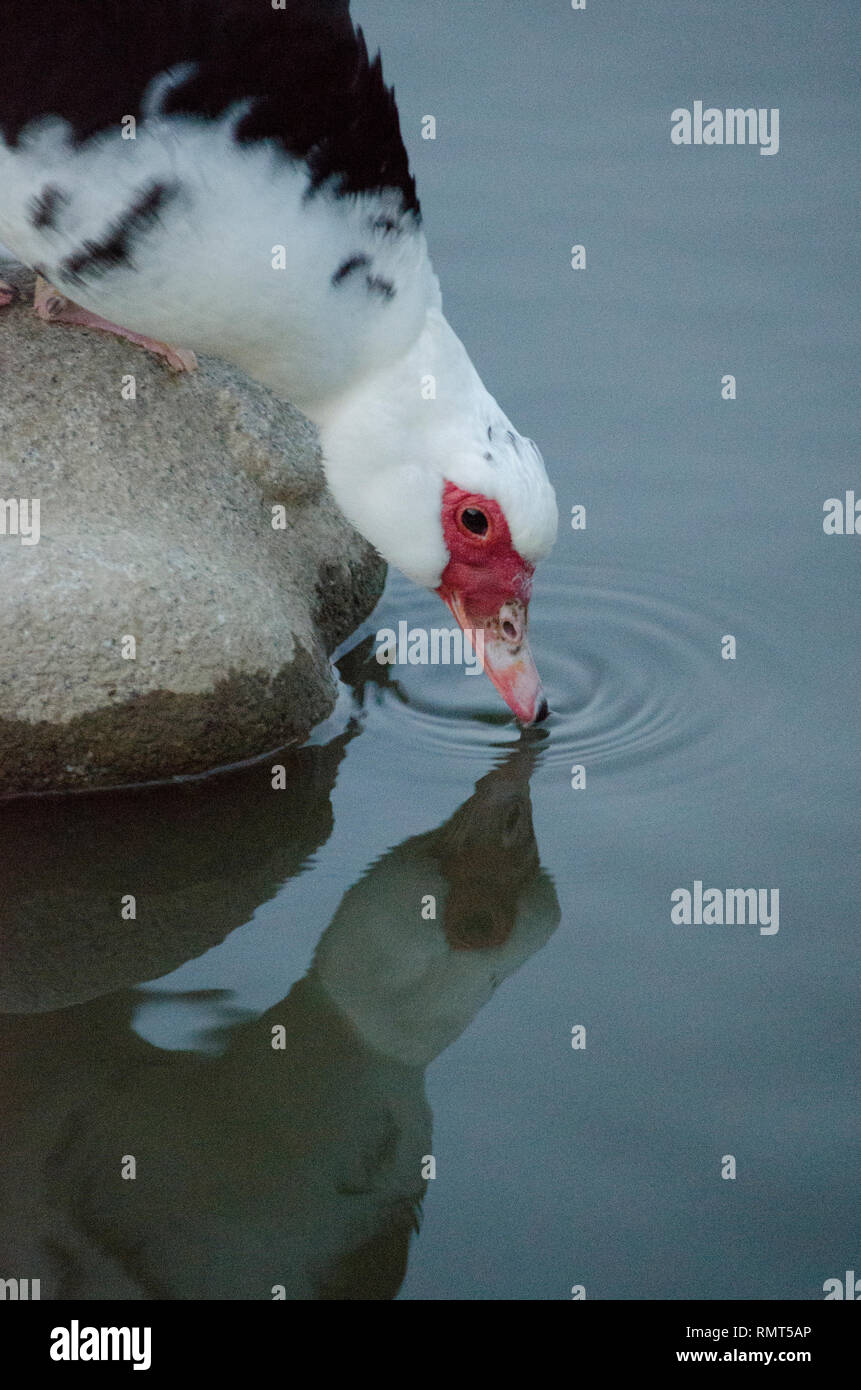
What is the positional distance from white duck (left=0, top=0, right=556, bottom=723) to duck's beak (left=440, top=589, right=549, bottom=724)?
249mm

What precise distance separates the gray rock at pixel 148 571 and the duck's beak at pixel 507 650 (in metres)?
0.47

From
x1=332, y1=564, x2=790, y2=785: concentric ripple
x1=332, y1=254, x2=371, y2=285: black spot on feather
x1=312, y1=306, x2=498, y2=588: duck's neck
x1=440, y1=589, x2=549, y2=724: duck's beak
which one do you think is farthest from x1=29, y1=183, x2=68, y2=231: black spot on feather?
x1=332, y1=564, x2=790, y2=785: concentric ripple

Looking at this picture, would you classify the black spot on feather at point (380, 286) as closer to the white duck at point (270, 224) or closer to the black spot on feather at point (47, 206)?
the white duck at point (270, 224)

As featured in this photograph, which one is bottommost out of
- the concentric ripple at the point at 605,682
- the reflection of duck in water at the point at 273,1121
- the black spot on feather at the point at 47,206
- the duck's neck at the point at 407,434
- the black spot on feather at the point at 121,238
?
the reflection of duck in water at the point at 273,1121

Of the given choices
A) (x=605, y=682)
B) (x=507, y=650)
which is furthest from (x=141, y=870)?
(x=605, y=682)

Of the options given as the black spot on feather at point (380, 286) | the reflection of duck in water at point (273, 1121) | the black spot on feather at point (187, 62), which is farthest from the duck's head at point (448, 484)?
the reflection of duck in water at point (273, 1121)

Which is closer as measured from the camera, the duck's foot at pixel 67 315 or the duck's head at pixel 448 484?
the duck's head at pixel 448 484

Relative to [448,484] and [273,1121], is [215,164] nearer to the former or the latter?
[448,484]

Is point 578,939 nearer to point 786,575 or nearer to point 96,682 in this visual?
point 96,682

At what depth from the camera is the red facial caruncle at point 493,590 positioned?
14.8 ft

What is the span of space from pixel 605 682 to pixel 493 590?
600 mm

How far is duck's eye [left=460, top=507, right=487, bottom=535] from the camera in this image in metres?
4.51

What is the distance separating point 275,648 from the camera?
4.90 meters

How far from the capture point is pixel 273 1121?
151 inches
